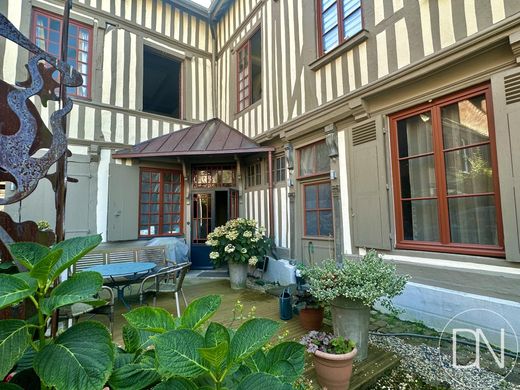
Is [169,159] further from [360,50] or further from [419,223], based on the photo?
[419,223]

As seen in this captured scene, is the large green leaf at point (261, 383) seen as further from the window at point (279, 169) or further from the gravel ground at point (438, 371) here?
the window at point (279, 169)

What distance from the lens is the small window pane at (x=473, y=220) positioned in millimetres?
2809

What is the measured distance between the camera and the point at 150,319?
28.2 inches

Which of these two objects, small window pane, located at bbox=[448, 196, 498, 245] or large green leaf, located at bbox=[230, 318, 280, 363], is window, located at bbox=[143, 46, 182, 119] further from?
large green leaf, located at bbox=[230, 318, 280, 363]

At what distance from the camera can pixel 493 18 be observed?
2668 mm

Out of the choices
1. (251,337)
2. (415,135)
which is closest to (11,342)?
(251,337)

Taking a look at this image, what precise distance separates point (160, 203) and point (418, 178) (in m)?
5.30

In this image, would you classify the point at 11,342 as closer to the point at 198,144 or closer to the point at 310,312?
the point at 310,312

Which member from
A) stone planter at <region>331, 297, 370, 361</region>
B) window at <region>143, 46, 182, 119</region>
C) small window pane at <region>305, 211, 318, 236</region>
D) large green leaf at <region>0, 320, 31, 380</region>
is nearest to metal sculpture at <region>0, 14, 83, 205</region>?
large green leaf at <region>0, 320, 31, 380</region>

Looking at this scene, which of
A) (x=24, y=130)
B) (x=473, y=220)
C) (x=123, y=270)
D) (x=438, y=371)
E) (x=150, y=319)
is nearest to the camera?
(x=150, y=319)

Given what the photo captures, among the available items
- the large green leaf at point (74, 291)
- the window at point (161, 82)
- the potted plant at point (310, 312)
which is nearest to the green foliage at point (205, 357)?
the large green leaf at point (74, 291)

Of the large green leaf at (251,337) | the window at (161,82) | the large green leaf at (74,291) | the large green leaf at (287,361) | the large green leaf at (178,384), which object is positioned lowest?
the large green leaf at (287,361)

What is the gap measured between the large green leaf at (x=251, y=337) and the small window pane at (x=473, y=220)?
3096 millimetres

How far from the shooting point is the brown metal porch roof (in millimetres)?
5570
